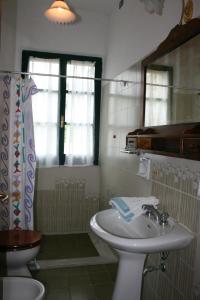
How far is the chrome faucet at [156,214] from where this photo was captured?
1.55 meters

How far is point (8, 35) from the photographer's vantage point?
2723 mm

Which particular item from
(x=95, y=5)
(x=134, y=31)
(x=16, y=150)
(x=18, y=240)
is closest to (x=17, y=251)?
(x=18, y=240)

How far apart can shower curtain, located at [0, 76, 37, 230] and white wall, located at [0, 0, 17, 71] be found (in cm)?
39

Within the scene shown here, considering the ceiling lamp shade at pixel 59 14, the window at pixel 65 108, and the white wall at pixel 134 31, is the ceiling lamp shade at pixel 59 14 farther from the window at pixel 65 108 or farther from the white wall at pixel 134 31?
the window at pixel 65 108

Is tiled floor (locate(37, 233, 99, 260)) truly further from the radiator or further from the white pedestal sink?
the white pedestal sink

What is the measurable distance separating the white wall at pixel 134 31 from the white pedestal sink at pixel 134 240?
1.17m

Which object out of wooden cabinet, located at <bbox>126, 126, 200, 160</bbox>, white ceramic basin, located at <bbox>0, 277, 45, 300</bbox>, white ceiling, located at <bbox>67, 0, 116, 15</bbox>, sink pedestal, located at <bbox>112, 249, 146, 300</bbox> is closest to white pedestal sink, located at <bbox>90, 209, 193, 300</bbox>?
sink pedestal, located at <bbox>112, 249, 146, 300</bbox>

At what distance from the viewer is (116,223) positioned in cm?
174

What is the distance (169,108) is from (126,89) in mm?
869

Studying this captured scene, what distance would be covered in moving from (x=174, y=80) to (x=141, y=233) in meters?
0.95

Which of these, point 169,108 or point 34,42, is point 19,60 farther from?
point 169,108

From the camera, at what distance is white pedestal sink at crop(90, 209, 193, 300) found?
4.30ft

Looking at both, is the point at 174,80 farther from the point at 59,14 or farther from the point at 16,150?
the point at 16,150

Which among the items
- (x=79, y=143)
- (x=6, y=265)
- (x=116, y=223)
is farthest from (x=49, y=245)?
(x=116, y=223)
